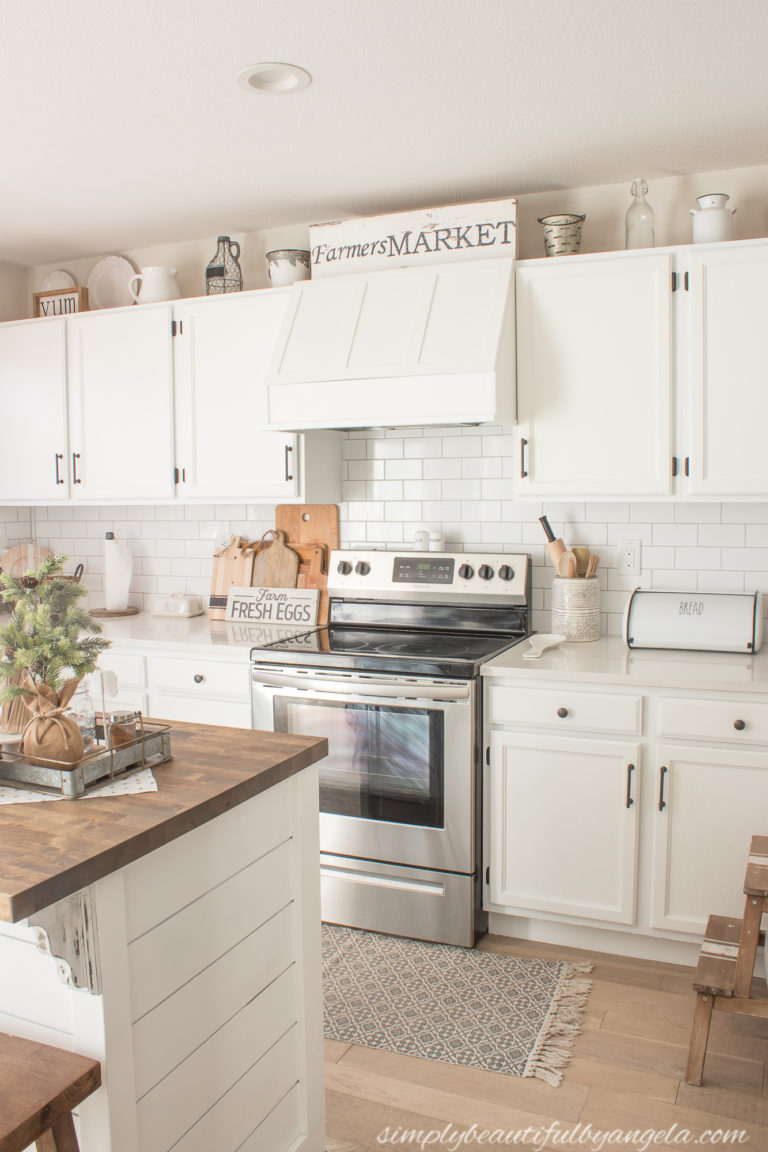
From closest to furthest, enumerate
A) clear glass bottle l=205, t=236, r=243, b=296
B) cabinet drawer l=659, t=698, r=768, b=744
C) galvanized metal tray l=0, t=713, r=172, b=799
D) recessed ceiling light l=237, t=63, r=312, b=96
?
1. galvanized metal tray l=0, t=713, r=172, b=799
2. recessed ceiling light l=237, t=63, r=312, b=96
3. cabinet drawer l=659, t=698, r=768, b=744
4. clear glass bottle l=205, t=236, r=243, b=296

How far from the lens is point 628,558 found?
3.32m

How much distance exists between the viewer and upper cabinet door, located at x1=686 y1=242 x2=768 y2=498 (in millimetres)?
2830

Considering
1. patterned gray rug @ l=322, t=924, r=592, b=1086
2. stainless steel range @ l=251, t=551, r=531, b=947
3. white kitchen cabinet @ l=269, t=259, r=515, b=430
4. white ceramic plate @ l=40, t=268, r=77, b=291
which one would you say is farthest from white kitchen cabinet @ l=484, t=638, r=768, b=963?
white ceramic plate @ l=40, t=268, r=77, b=291

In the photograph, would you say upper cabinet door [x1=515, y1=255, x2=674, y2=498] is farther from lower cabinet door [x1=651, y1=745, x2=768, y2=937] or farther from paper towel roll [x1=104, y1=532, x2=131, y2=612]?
paper towel roll [x1=104, y1=532, x2=131, y2=612]

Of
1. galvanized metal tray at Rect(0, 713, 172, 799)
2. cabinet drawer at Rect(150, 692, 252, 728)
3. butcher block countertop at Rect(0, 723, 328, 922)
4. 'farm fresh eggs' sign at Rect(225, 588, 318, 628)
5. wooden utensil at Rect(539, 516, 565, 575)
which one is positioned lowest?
cabinet drawer at Rect(150, 692, 252, 728)

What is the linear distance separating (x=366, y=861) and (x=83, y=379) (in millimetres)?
2311

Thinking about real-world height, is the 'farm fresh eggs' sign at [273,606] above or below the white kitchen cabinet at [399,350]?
below

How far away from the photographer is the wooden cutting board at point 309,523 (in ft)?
12.4

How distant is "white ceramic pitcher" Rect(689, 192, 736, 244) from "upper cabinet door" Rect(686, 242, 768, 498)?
0.26ft

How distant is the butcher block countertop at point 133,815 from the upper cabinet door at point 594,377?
4.97ft

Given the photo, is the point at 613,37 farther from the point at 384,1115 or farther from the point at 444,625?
the point at 384,1115

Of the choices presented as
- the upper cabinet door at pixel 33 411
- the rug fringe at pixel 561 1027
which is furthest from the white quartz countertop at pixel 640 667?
the upper cabinet door at pixel 33 411

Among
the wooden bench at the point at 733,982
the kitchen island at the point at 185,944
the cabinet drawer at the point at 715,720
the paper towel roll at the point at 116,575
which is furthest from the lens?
the paper towel roll at the point at 116,575

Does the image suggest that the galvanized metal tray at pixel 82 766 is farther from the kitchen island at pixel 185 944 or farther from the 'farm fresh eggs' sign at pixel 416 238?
the 'farm fresh eggs' sign at pixel 416 238
